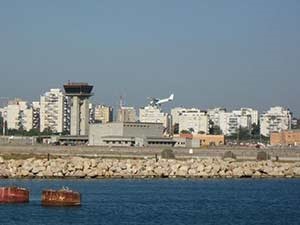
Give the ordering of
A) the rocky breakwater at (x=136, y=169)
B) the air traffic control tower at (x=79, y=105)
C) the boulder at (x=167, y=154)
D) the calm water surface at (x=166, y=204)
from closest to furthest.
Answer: the calm water surface at (x=166, y=204)
the rocky breakwater at (x=136, y=169)
the boulder at (x=167, y=154)
the air traffic control tower at (x=79, y=105)

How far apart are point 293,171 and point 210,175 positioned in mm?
11322

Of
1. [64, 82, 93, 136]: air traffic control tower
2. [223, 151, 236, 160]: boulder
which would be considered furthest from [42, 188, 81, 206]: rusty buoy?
[64, 82, 93, 136]: air traffic control tower

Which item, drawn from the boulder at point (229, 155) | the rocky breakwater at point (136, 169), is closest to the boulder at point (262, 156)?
the boulder at point (229, 155)

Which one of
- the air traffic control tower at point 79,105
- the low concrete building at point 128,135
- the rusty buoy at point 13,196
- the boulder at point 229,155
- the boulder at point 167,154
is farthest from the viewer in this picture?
the air traffic control tower at point 79,105

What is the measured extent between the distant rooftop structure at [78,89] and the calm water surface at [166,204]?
8253 centimetres

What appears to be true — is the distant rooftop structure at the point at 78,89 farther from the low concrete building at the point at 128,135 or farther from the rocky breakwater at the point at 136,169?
the rocky breakwater at the point at 136,169

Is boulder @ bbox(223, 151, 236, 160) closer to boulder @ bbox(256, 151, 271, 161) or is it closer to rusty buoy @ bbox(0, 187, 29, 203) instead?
boulder @ bbox(256, 151, 271, 161)

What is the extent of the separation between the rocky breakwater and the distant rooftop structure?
71.2m

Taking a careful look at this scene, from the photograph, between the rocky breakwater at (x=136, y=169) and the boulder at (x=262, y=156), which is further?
the boulder at (x=262, y=156)

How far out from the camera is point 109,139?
13100cm

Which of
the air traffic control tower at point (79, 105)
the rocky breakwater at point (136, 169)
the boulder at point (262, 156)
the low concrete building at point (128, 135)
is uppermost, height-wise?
the air traffic control tower at point (79, 105)

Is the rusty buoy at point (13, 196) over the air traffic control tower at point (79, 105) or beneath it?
beneath

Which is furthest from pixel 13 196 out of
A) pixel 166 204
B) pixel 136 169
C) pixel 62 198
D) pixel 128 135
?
pixel 128 135

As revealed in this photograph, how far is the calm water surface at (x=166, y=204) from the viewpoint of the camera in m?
47.7
